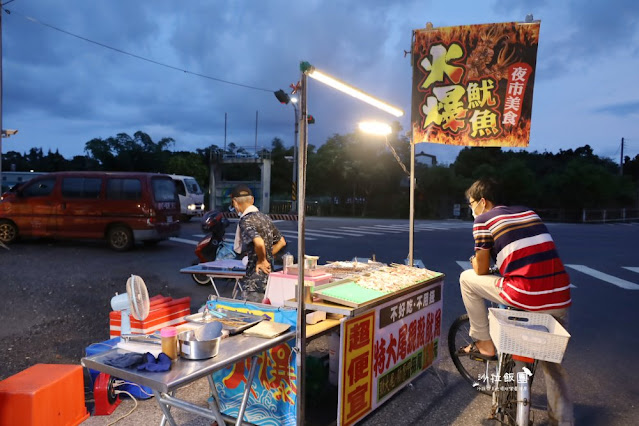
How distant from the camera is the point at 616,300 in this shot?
27.6 ft

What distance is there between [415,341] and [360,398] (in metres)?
1.02

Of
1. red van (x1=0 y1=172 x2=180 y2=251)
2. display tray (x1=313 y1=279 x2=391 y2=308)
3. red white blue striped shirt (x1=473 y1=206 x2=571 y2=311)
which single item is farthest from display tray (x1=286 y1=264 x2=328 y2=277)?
red van (x1=0 y1=172 x2=180 y2=251)

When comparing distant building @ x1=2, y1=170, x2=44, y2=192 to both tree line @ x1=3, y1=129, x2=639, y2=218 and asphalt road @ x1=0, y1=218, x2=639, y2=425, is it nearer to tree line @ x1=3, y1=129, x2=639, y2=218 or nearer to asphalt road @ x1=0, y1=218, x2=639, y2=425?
tree line @ x1=3, y1=129, x2=639, y2=218

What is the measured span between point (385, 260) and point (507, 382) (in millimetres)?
8969

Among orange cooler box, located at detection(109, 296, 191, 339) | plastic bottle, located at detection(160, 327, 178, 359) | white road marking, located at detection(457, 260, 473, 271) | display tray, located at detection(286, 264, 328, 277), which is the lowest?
white road marking, located at detection(457, 260, 473, 271)

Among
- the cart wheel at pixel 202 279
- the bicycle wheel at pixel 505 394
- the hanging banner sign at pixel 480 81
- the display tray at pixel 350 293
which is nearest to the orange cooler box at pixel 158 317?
the display tray at pixel 350 293

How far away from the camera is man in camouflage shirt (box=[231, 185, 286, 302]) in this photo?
490 centimetres

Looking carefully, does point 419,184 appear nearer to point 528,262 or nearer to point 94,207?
point 94,207

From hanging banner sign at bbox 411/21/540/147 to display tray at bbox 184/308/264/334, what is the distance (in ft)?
9.36

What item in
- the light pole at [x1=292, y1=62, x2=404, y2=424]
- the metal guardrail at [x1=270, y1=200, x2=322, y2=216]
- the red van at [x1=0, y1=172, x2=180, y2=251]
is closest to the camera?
the light pole at [x1=292, y1=62, x2=404, y2=424]

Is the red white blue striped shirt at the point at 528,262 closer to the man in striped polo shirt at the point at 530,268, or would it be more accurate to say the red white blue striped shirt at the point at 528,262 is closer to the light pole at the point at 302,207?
the man in striped polo shirt at the point at 530,268

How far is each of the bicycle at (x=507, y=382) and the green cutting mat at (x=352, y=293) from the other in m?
0.92

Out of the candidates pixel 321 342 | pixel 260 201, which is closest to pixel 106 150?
pixel 260 201

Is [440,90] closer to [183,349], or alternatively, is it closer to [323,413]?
[323,413]
